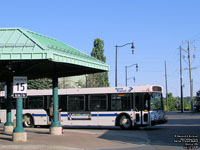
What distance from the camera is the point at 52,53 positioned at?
1369 cm

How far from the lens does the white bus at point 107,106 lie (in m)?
24.6

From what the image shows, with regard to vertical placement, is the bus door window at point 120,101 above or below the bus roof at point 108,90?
below

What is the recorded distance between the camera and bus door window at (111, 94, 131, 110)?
25.0 meters

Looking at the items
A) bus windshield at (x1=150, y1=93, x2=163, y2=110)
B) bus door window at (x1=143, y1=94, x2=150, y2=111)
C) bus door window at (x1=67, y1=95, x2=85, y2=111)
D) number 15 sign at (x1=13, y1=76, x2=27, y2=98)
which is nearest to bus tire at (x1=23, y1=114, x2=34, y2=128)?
bus door window at (x1=67, y1=95, x2=85, y2=111)

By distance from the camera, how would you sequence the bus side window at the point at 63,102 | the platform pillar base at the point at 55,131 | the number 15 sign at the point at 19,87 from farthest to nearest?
the bus side window at the point at 63,102 < the platform pillar base at the point at 55,131 < the number 15 sign at the point at 19,87

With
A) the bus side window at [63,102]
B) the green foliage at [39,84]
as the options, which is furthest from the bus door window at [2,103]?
the green foliage at [39,84]

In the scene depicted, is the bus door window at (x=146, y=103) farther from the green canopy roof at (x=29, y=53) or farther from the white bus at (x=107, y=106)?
the green canopy roof at (x=29, y=53)

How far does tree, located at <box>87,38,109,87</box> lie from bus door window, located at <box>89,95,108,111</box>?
3848 cm

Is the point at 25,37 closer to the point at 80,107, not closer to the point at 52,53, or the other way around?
the point at 52,53

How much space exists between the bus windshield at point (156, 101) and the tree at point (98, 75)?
39.2 m

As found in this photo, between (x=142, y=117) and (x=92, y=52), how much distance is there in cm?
4487

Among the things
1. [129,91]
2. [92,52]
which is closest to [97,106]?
[129,91]

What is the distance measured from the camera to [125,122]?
82.0 feet

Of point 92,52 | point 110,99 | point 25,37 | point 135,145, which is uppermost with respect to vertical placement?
point 92,52
